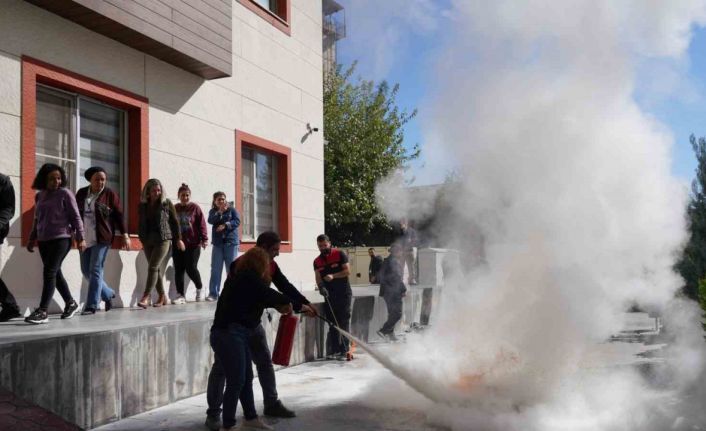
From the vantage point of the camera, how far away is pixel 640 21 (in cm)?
597

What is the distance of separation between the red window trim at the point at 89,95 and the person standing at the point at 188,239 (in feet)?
1.89

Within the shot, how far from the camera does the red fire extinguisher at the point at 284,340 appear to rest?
6.00 meters

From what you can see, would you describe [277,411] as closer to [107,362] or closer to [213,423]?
[213,423]

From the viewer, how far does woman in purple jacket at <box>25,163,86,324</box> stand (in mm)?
6352

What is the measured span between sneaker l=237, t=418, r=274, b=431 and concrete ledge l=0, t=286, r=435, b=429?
1.11 meters

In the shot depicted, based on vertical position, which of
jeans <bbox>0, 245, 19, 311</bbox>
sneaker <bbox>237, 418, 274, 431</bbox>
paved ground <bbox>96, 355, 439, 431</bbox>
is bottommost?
paved ground <bbox>96, 355, 439, 431</bbox>

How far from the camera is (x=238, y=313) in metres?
5.30

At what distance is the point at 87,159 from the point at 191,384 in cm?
345

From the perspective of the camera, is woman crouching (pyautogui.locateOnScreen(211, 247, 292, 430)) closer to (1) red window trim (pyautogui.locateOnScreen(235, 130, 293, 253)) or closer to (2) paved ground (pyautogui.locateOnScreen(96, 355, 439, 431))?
(2) paved ground (pyautogui.locateOnScreen(96, 355, 439, 431))

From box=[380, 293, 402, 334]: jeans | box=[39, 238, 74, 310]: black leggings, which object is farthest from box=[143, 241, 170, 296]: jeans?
box=[380, 293, 402, 334]: jeans

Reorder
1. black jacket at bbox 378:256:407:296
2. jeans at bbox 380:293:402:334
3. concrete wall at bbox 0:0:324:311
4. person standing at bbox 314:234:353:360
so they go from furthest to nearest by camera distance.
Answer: black jacket at bbox 378:256:407:296 < jeans at bbox 380:293:402:334 < person standing at bbox 314:234:353:360 < concrete wall at bbox 0:0:324:311

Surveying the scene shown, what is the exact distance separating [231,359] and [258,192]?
7172mm

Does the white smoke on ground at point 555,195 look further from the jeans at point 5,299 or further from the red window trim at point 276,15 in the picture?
the red window trim at point 276,15

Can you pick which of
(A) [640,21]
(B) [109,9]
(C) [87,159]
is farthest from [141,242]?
(A) [640,21]
